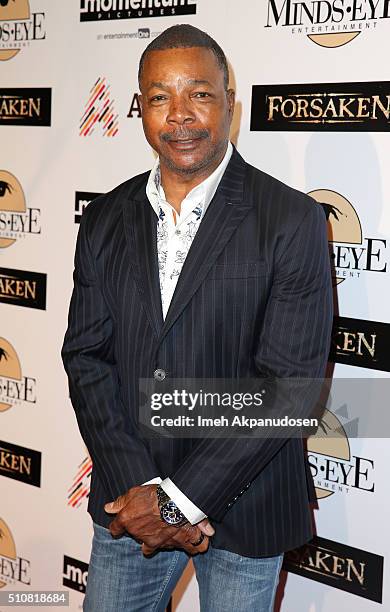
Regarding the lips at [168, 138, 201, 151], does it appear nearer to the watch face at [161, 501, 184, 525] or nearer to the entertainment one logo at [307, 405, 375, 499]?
the watch face at [161, 501, 184, 525]

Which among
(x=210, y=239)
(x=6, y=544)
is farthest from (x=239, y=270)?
(x=6, y=544)

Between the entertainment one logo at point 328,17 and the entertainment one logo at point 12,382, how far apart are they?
1465 millimetres

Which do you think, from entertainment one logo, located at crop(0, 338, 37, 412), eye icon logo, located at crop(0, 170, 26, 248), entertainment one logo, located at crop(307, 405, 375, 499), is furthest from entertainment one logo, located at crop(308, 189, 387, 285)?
entertainment one logo, located at crop(0, 338, 37, 412)

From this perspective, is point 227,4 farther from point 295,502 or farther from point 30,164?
point 295,502

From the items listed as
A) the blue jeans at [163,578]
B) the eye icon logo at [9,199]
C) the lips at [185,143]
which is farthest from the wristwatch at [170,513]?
the eye icon logo at [9,199]

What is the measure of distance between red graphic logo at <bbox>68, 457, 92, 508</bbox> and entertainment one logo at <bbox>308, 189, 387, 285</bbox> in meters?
1.13

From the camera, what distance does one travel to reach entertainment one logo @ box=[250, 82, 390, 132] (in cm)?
198

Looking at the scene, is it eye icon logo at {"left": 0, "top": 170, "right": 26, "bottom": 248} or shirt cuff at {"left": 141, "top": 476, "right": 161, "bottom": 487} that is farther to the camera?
eye icon logo at {"left": 0, "top": 170, "right": 26, "bottom": 248}

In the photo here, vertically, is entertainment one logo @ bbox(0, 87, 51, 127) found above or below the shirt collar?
above

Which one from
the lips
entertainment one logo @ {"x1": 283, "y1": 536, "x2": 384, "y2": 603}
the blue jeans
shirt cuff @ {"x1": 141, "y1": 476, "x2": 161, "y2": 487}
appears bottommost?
entertainment one logo @ {"x1": 283, "y1": 536, "x2": 384, "y2": 603}

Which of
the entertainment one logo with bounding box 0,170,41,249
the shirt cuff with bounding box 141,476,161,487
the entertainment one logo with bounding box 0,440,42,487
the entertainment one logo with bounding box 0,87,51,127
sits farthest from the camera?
the entertainment one logo with bounding box 0,440,42,487

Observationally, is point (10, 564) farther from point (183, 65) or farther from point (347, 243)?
point (183, 65)

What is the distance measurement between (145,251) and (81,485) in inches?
50.7

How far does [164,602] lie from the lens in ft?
5.98
